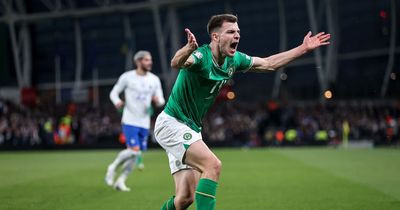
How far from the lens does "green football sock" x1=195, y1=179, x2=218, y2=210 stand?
20.4 feet

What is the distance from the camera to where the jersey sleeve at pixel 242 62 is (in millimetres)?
7270

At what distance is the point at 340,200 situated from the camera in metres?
9.99

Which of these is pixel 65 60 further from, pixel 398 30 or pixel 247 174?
pixel 247 174

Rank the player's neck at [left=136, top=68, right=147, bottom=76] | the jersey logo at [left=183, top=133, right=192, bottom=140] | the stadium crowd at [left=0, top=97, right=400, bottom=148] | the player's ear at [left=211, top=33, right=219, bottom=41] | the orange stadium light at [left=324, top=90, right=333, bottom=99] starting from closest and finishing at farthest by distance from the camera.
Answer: the jersey logo at [left=183, top=133, right=192, bottom=140] → the player's ear at [left=211, top=33, right=219, bottom=41] → the player's neck at [left=136, top=68, right=147, bottom=76] → the stadium crowd at [left=0, top=97, right=400, bottom=148] → the orange stadium light at [left=324, top=90, right=333, bottom=99]

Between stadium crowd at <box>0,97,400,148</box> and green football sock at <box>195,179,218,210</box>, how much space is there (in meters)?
28.7

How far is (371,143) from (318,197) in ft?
81.9

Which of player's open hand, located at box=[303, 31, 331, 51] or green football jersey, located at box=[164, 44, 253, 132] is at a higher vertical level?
player's open hand, located at box=[303, 31, 331, 51]

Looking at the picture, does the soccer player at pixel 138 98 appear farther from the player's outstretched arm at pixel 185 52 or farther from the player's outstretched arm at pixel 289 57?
the player's outstretched arm at pixel 185 52

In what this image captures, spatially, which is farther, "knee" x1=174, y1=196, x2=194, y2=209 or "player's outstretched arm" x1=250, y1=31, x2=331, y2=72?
"player's outstretched arm" x1=250, y1=31, x2=331, y2=72

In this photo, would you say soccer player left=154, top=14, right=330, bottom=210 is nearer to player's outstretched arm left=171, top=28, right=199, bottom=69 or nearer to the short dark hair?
the short dark hair

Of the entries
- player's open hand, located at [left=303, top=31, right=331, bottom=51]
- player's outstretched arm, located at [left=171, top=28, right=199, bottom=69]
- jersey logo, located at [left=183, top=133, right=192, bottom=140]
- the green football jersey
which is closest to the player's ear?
the green football jersey

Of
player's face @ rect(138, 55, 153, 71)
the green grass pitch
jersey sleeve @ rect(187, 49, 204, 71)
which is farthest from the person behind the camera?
player's face @ rect(138, 55, 153, 71)

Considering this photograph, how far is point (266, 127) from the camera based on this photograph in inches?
1436

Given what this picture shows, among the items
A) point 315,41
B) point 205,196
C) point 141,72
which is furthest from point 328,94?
point 205,196
